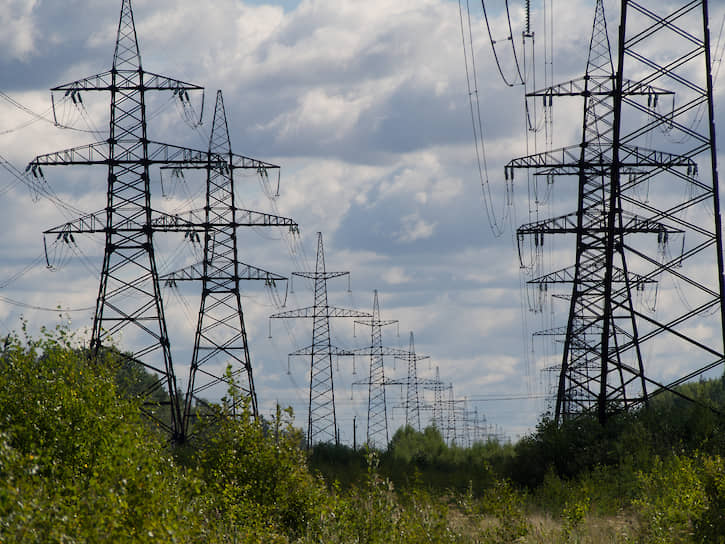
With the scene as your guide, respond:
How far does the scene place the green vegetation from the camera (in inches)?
471

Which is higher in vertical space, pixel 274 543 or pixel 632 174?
pixel 632 174

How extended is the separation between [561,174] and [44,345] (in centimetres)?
2441

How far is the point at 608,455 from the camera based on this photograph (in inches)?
1214

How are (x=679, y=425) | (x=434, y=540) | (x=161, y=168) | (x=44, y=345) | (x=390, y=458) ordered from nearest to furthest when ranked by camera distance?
1. (x=434, y=540)
2. (x=44, y=345)
3. (x=679, y=425)
4. (x=161, y=168)
5. (x=390, y=458)

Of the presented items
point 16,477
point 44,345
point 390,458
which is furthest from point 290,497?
point 390,458

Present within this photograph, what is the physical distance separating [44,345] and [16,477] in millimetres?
9936

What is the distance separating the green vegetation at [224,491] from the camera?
1196 centimetres

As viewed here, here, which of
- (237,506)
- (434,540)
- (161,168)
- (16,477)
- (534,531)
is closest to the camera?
(16,477)

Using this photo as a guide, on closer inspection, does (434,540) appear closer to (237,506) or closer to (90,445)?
(237,506)

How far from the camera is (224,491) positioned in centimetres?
1781

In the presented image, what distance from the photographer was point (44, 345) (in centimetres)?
2195

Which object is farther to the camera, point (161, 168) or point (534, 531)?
point (161, 168)

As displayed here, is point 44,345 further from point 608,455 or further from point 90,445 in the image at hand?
point 608,455

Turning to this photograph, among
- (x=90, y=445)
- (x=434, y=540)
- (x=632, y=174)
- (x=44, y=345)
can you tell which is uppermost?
(x=632, y=174)
